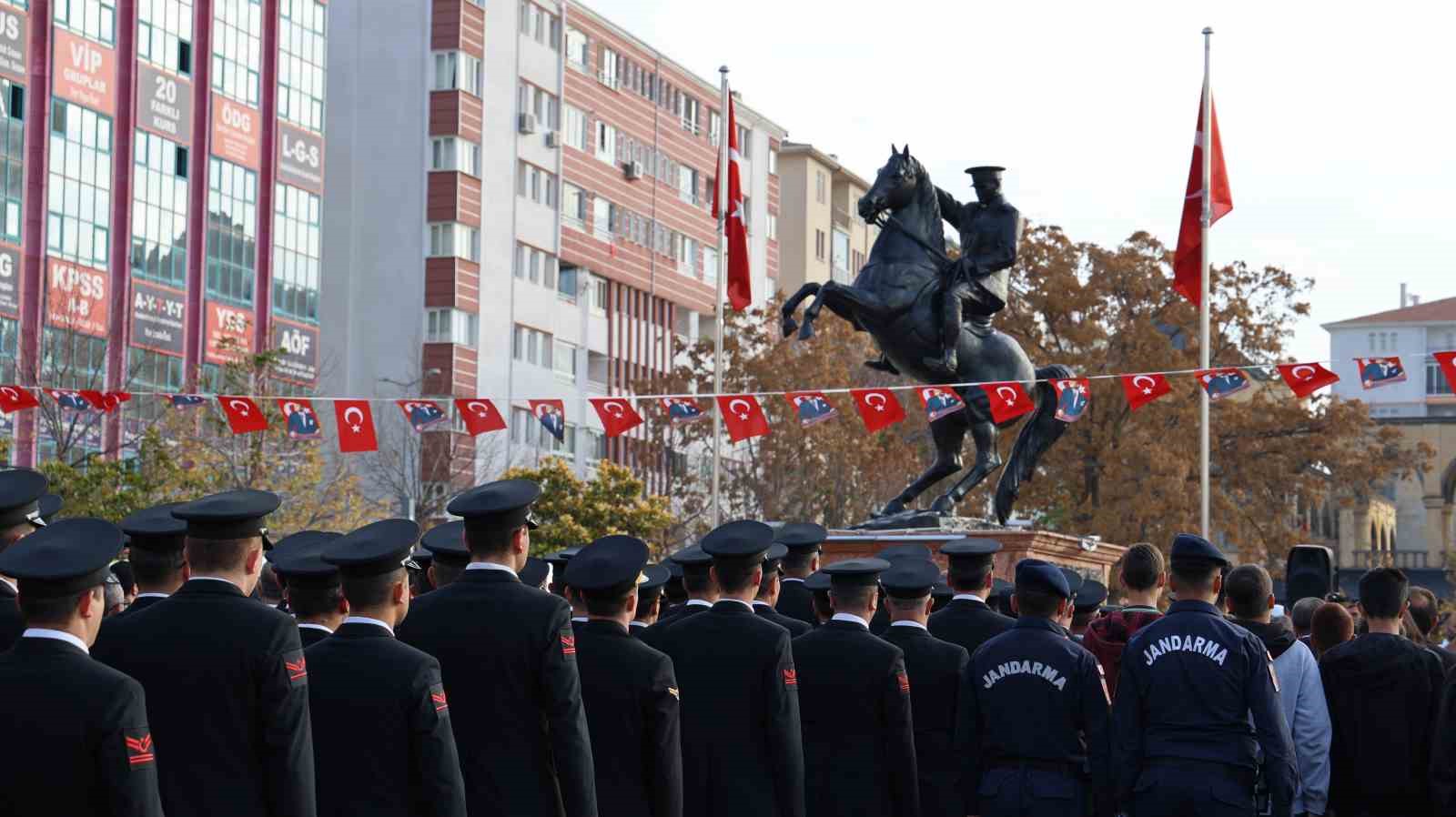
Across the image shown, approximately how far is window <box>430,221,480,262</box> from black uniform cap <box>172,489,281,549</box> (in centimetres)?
6234

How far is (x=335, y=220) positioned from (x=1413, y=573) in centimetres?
4404

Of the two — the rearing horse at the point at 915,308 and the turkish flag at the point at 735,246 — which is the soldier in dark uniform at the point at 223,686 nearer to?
the rearing horse at the point at 915,308

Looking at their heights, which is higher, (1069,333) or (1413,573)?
(1069,333)

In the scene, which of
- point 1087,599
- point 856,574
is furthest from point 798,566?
point 856,574

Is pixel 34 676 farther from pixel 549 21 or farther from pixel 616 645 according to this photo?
pixel 549 21

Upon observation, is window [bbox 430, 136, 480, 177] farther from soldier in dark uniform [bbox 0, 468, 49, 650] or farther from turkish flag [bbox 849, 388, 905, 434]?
soldier in dark uniform [bbox 0, 468, 49, 650]

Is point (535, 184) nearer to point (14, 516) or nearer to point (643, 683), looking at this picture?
point (643, 683)

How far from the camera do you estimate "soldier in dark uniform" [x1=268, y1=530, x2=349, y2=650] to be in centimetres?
755

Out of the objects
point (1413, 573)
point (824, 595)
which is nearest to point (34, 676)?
point (824, 595)

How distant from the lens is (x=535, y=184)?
7319 cm

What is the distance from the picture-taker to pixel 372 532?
7.57 meters

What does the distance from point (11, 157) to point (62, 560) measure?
48.7 metres

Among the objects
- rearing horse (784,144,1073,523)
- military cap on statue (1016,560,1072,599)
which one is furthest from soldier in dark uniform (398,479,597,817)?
rearing horse (784,144,1073,523)

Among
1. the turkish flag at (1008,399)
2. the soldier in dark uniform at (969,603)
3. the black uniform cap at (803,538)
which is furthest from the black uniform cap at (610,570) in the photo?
the turkish flag at (1008,399)
